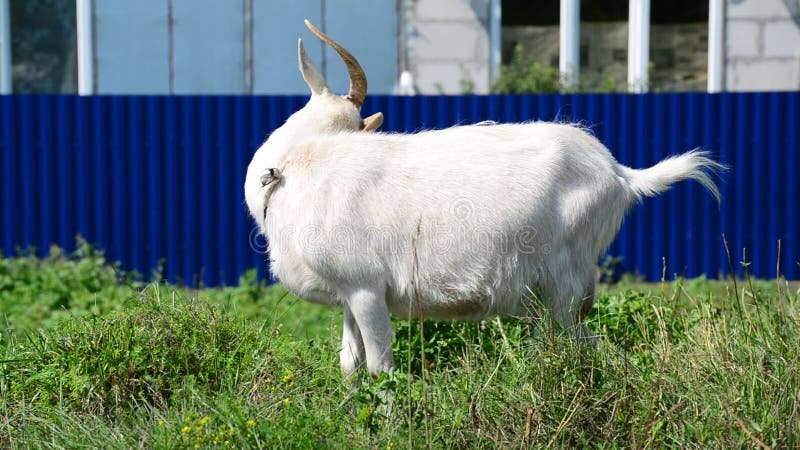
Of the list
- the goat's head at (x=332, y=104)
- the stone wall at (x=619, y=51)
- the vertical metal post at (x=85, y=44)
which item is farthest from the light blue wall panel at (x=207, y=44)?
the goat's head at (x=332, y=104)

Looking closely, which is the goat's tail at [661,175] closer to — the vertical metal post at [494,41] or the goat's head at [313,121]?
the goat's head at [313,121]

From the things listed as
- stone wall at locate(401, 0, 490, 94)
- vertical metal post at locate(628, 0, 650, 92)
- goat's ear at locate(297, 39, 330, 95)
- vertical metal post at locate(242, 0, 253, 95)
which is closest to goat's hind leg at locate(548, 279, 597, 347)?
goat's ear at locate(297, 39, 330, 95)

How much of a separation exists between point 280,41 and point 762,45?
5.59 meters

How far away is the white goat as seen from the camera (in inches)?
167

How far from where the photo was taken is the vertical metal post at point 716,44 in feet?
39.8

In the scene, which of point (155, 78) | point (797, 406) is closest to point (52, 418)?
point (797, 406)

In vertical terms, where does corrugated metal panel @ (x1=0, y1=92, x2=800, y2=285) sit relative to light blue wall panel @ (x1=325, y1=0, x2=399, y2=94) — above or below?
below

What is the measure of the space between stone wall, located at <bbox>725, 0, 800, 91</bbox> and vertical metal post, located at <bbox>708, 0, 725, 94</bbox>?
6 centimetres

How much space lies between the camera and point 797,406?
367cm

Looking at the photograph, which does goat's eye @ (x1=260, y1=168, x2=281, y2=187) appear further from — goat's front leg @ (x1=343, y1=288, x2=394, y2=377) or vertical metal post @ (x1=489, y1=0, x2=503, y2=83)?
vertical metal post @ (x1=489, y1=0, x2=503, y2=83)

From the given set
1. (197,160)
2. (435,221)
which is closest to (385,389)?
(435,221)

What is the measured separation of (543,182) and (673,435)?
1147 millimetres

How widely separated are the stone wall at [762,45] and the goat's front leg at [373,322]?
30.0 ft

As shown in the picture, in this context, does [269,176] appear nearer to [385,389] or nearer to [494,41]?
[385,389]
